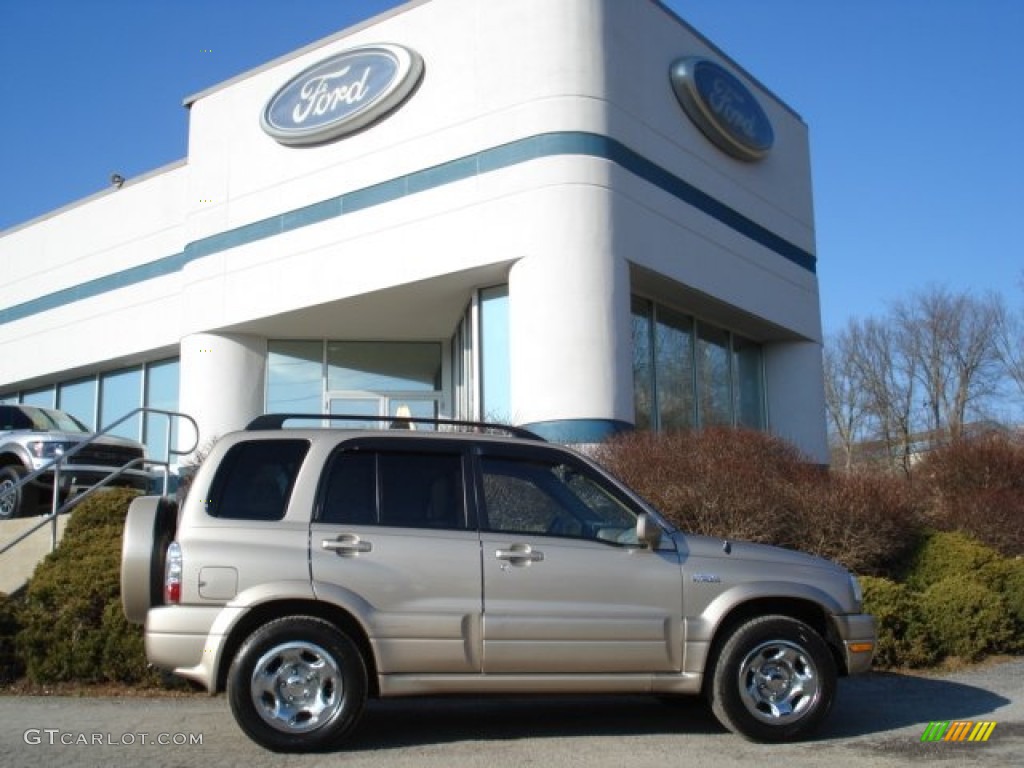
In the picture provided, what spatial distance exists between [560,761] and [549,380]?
30.1ft

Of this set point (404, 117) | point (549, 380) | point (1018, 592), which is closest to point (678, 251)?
point (549, 380)

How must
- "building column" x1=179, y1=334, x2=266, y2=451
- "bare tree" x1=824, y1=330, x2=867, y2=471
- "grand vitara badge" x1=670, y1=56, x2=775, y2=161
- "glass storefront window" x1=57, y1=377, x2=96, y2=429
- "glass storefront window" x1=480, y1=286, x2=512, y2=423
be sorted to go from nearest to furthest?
"glass storefront window" x1=480, y1=286, x2=512, y2=423 → "grand vitara badge" x1=670, y1=56, x2=775, y2=161 → "building column" x1=179, y1=334, x2=266, y2=451 → "glass storefront window" x1=57, y1=377, x2=96, y2=429 → "bare tree" x1=824, y1=330, x2=867, y2=471

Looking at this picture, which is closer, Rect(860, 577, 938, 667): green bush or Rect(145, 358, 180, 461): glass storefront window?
Rect(860, 577, 938, 667): green bush

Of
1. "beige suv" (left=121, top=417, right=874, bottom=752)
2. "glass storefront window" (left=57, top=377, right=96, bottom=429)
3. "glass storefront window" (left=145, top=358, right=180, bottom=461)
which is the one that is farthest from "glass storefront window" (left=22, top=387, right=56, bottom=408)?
"beige suv" (left=121, top=417, right=874, bottom=752)

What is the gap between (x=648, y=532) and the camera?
650 cm

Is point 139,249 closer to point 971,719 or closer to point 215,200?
point 215,200

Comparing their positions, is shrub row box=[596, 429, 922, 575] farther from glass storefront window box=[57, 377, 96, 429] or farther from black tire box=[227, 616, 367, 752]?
glass storefront window box=[57, 377, 96, 429]

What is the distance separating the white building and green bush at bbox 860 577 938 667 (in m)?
5.63

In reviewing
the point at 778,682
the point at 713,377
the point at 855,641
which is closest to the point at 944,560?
the point at 855,641

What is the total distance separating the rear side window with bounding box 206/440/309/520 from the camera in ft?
21.1

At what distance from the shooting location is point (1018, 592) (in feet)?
35.9

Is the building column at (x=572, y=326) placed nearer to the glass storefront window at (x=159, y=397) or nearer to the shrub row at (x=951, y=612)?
the shrub row at (x=951, y=612)

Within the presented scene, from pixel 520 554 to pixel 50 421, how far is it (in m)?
11.6

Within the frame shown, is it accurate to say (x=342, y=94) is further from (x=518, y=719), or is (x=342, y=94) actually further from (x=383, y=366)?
(x=518, y=719)
